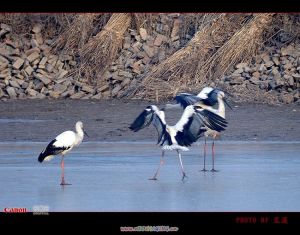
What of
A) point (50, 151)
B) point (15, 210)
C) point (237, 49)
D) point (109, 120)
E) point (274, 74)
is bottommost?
point (109, 120)

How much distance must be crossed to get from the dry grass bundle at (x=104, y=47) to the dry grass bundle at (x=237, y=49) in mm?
2351

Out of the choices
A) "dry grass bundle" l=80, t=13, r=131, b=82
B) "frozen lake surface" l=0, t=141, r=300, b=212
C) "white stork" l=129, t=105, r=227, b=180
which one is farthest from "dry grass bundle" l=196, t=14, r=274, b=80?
"white stork" l=129, t=105, r=227, b=180

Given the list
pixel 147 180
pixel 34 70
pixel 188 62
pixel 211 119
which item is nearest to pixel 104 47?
pixel 34 70

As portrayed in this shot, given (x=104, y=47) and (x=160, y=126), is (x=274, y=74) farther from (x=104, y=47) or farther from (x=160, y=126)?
(x=160, y=126)

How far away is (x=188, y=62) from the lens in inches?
916

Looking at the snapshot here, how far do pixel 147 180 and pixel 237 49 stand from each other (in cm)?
1074

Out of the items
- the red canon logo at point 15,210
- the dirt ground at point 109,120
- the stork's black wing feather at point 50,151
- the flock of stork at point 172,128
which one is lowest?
the dirt ground at point 109,120

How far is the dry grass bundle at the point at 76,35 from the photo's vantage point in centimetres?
2458

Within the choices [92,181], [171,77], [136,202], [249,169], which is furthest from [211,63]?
[136,202]

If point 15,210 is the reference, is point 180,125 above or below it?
below

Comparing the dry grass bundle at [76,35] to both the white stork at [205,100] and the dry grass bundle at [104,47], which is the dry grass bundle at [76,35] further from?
the white stork at [205,100]

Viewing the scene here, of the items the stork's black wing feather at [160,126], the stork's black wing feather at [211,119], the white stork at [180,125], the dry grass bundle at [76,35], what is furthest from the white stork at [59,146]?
→ the dry grass bundle at [76,35]

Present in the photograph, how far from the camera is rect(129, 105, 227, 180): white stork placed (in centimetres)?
1344

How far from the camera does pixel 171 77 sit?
905 inches
